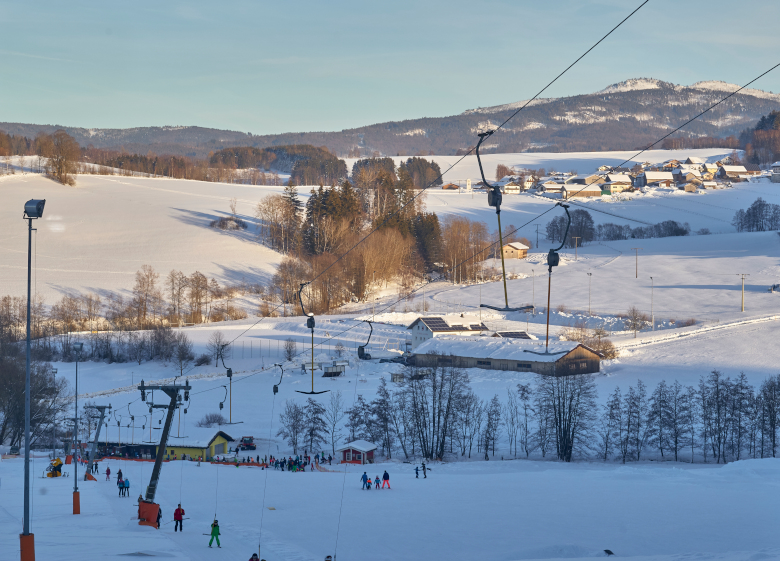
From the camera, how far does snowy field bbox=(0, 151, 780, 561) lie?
1811 cm

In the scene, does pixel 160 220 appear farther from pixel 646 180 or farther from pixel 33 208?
pixel 646 180

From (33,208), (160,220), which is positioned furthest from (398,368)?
(160,220)

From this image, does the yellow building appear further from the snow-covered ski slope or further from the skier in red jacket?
the snow-covered ski slope

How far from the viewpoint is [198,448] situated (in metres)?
35.3

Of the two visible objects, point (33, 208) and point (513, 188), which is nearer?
point (33, 208)

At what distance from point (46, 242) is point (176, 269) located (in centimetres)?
2090

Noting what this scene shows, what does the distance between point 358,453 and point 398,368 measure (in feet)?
64.6

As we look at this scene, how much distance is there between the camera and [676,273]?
79062mm

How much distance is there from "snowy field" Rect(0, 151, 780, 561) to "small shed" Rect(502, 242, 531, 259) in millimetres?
4539

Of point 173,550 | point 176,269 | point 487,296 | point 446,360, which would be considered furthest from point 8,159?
point 173,550

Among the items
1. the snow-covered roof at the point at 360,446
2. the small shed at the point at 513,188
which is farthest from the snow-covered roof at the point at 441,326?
the small shed at the point at 513,188

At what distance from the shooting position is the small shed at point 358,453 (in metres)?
33.6

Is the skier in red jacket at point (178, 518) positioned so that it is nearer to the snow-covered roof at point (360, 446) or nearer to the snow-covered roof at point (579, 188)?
the snow-covered roof at point (360, 446)

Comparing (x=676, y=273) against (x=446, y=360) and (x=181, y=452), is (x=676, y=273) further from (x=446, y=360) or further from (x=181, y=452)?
(x=181, y=452)
